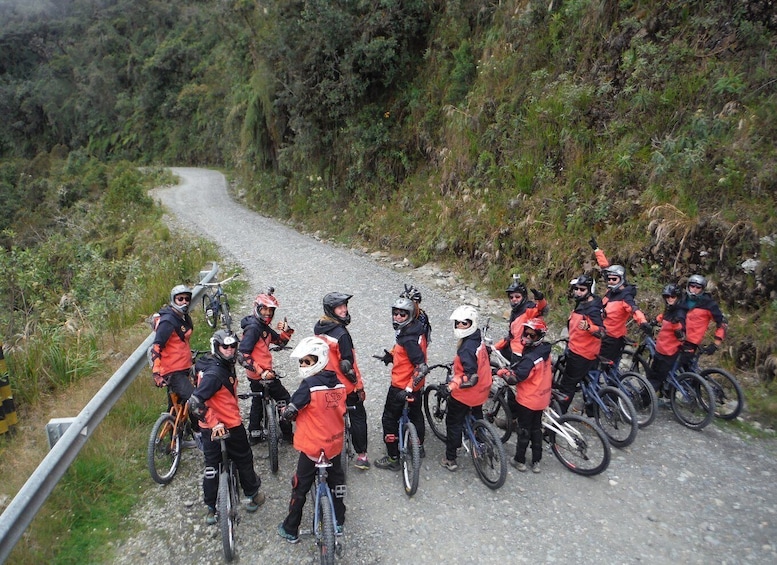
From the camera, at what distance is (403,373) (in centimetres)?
572

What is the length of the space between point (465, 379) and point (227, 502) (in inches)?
103

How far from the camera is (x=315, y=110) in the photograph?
19.3m

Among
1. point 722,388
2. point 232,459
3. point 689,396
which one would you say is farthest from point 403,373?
point 722,388

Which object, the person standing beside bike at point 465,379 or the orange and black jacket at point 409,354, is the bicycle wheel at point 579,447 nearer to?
the person standing beside bike at point 465,379

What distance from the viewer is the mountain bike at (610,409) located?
20.3 feet

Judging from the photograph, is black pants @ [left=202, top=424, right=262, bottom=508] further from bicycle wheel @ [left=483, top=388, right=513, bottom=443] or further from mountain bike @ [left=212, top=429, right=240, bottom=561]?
bicycle wheel @ [left=483, top=388, right=513, bottom=443]

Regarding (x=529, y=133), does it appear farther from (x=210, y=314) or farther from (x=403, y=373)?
(x=403, y=373)

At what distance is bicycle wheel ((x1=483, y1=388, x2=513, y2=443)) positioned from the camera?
6.30 metres

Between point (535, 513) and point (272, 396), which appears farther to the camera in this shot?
point (272, 396)

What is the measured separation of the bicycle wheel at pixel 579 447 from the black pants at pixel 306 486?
2.72 meters

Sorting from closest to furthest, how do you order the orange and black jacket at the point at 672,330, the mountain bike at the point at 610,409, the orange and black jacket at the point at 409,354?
1. the orange and black jacket at the point at 409,354
2. the mountain bike at the point at 610,409
3. the orange and black jacket at the point at 672,330

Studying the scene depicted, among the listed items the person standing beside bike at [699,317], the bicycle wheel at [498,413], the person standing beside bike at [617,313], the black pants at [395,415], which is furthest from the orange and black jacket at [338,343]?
the person standing beside bike at [699,317]

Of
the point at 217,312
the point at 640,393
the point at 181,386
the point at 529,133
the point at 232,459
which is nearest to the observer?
the point at 232,459

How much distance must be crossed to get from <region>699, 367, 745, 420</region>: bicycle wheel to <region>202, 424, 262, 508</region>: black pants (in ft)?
19.0
